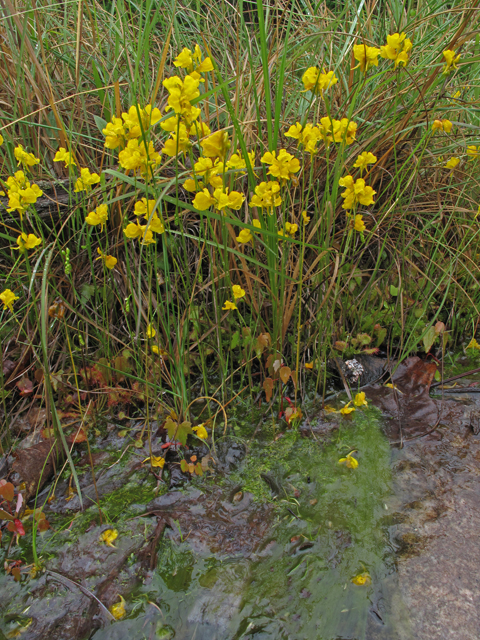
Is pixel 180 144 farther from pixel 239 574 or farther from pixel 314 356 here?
pixel 239 574

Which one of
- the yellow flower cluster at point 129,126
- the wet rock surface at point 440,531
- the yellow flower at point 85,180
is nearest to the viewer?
the wet rock surface at point 440,531

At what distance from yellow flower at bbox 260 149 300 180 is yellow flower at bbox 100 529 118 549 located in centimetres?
106

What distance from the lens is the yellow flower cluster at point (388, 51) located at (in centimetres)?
119

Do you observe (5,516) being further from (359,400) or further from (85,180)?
(359,400)

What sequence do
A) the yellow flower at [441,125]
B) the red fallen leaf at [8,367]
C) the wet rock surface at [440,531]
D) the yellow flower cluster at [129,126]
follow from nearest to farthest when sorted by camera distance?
the wet rock surface at [440,531]
the yellow flower cluster at [129,126]
the yellow flower at [441,125]
the red fallen leaf at [8,367]

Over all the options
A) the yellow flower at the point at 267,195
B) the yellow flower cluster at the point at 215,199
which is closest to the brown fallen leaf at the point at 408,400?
the yellow flower at the point at 267,195


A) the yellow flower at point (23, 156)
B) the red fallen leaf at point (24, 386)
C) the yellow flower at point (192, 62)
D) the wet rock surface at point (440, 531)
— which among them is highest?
the yellow flower at point (192, 62)

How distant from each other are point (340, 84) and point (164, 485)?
1.84 meters

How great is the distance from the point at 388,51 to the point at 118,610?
1.61m

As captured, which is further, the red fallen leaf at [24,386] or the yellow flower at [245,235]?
the red fallen leaf at [24,386]

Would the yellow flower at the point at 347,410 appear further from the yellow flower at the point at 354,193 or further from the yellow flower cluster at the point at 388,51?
the yellow flower cluster at the point at 388,51

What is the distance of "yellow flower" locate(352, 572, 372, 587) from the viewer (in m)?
0.99

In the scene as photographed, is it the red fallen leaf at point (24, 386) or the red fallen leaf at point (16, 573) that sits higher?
the red fallen leaf at point (24, 386)

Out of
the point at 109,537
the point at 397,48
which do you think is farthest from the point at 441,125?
the point at 109,537
